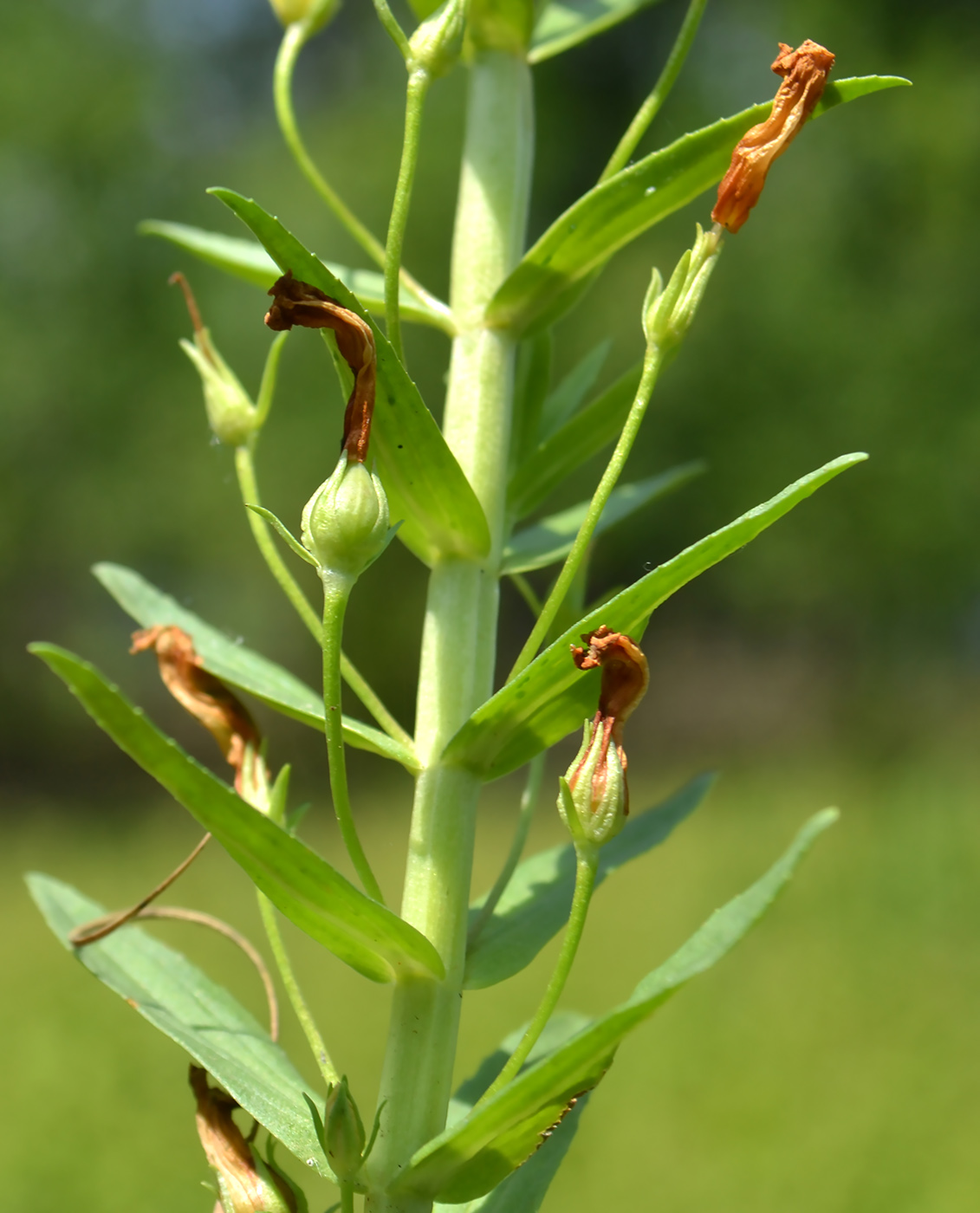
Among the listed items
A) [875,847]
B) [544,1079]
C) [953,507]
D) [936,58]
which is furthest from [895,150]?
[544,1079]

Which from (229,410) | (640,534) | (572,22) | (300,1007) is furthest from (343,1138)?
(640,534)

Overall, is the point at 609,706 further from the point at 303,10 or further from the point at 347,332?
the point at 303,10

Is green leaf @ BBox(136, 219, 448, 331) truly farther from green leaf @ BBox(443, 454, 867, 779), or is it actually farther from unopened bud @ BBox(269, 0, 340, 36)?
green leaf @ BBox(443, 454, 867, 779)

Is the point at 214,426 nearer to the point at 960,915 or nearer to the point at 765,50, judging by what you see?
the point at 960,915

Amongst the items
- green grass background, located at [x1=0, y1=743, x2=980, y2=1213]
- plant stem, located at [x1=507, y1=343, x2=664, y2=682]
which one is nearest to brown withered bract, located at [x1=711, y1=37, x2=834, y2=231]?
plant stem, located at [x1=507, y1=343, x2=664, y2=682]

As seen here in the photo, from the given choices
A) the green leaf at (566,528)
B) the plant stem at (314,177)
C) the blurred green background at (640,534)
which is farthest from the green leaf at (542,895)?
the blurred green background at (640,534)

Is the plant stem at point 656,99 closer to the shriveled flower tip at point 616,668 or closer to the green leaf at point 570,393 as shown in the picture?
the green leaf at point 570,393
